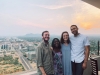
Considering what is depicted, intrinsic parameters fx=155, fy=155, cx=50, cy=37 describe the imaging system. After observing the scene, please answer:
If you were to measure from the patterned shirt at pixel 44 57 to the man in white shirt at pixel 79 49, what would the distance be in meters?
0.49

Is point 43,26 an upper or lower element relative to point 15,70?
upper

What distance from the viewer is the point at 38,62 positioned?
2.11 m

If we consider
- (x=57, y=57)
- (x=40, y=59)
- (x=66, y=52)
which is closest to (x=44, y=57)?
(x=40, y=59)

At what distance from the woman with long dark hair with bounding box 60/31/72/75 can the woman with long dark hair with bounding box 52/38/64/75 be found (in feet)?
0.21

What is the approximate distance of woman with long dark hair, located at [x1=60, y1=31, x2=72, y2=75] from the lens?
8.04 feet

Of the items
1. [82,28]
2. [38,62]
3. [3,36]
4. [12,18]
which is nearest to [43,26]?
[12,18]

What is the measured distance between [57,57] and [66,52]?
0.18 meters

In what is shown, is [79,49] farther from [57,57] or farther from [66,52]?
[57,57]

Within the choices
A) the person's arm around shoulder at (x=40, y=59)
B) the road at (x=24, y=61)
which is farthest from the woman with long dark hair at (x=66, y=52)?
the road at (x=24, y=61)

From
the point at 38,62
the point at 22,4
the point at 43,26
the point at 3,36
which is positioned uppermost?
the point at 22,4

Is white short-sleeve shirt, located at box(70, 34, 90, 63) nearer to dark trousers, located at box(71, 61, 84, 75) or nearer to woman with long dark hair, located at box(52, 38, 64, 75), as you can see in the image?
dark trousers, located at box(71, 61, 84, 75)

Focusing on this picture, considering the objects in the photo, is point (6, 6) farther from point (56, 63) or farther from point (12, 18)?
point (56, 63)

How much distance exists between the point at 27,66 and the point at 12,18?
88 centimetres

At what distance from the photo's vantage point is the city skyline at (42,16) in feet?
8.17
